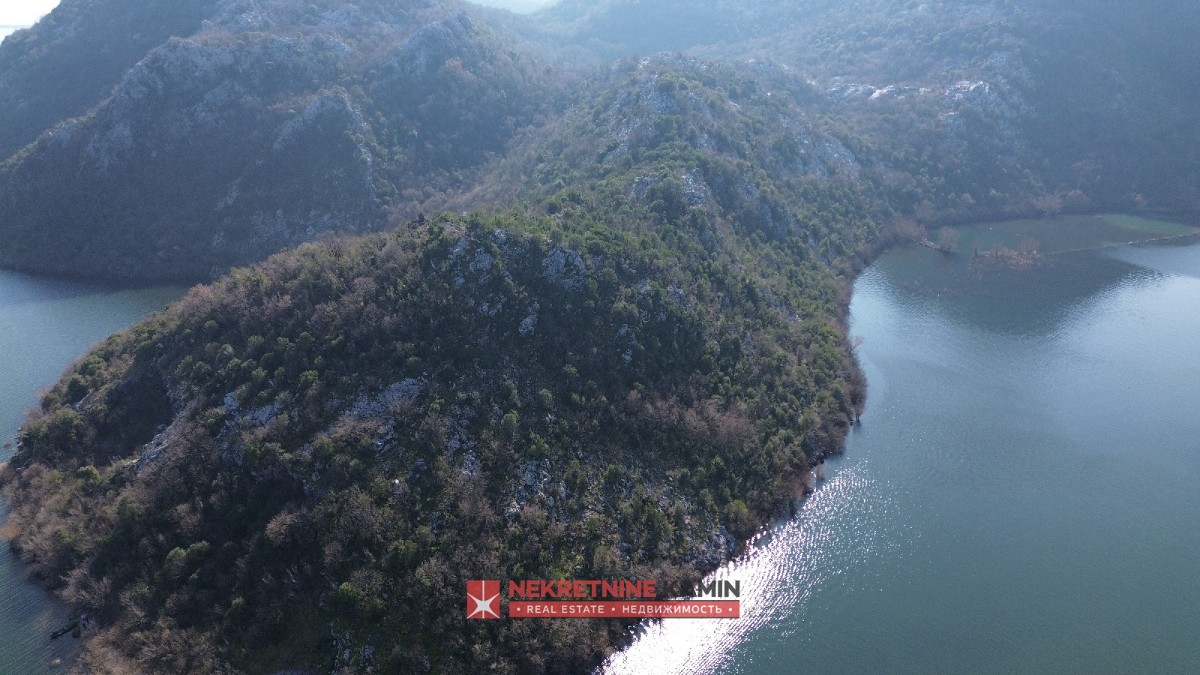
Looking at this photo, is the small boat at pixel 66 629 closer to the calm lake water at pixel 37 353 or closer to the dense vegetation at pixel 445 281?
the calm lake water at pixel 37 353

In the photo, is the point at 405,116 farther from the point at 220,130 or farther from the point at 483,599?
the point at 483,599

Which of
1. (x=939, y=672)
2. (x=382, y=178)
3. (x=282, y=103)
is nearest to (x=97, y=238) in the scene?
(x=282, y=103)

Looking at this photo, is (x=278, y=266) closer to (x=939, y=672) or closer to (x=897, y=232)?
(x=939, y=672)

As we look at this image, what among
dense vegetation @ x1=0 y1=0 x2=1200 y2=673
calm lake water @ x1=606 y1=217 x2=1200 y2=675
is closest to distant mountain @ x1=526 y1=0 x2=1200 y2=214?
dense vegetation @ x1=0 y1=0 x2=1200 y2=673

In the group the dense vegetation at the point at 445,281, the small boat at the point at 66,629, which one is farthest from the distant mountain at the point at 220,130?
the small boat at the point at 66,629

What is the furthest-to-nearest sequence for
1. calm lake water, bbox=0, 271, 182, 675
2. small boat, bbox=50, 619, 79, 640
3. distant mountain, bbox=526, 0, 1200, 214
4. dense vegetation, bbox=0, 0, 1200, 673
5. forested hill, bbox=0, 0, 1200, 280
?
distant mountain, bbox=526, 0, 1200, 214 < forested hill, bbox=0, 0, 1200, 280 < dense vegetation, bbox=0, 0, 1200, 673 < small boat, bbox=50, 619, 79, 640 < calm lake water, bbox=0, 271, 182, 675

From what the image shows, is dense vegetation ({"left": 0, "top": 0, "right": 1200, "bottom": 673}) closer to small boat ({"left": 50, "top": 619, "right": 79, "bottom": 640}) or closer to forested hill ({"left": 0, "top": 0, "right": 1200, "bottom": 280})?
forested hill ({"left": 0, "top": 0, "right": 1200, "bottom": 280})
